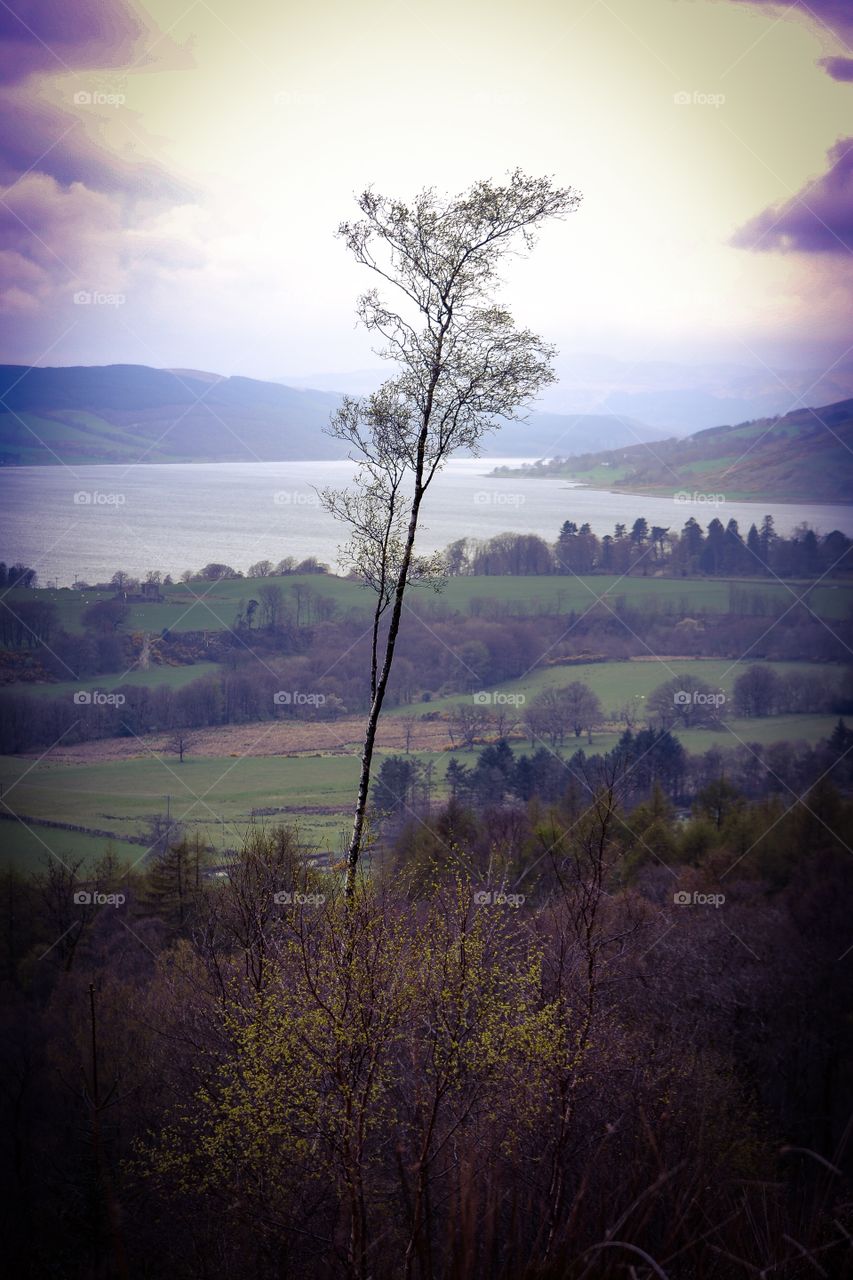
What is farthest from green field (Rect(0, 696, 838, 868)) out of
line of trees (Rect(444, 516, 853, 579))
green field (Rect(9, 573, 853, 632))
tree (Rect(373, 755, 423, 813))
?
line of trees (Rect(444, 516, 853, 579))

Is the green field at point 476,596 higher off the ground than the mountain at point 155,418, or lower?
lower

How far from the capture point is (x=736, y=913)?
66.3ft

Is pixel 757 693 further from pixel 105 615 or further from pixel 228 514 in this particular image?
pixel 105 615

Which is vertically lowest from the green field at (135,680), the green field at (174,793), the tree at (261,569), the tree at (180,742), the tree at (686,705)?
the green field at (174,793)

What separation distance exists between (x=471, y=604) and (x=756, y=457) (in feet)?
56.0

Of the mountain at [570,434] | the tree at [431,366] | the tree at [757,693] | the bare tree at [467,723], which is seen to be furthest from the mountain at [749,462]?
the tree at [431,366]

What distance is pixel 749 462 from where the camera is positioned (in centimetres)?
4734

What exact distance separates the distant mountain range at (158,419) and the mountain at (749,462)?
8236 mm

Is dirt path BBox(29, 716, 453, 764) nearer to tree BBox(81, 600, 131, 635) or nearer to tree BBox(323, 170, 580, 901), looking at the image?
tree BBox(81, 600, 131, 635)

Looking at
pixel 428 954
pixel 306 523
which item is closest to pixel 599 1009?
pixel 428 954

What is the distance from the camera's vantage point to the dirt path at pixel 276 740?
35438 mm

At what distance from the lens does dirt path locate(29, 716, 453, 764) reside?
35438 mm

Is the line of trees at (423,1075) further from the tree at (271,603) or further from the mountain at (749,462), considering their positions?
the mountain at (749,462)

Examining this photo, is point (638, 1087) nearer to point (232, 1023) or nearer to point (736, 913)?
point (232, 1023)
